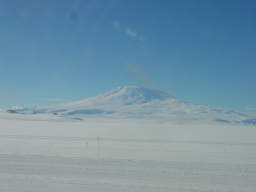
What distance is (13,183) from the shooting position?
703 centimetres

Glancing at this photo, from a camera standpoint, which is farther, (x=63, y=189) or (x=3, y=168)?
(x=3, y=168)

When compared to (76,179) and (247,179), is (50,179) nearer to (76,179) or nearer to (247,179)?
(76,179)

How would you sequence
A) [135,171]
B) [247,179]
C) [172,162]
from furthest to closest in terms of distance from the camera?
Result: [172,162] < [135,171] < [247,179]

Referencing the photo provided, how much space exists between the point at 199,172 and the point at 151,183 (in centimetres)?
196

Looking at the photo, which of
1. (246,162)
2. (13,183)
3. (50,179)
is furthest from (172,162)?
(13,183)

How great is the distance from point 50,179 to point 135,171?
237 centimetres

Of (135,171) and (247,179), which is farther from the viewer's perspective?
(135,171)

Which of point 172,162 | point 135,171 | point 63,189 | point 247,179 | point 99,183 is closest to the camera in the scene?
point 63,189

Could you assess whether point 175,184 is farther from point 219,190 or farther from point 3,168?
point 3,168

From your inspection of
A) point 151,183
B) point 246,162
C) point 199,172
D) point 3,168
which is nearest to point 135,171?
point 151,183

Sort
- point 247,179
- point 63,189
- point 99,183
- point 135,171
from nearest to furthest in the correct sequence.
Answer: point 63,189 → point 99,183 → point 247,179 → point 135,171

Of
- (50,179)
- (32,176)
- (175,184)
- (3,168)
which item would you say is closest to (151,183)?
(175,184)

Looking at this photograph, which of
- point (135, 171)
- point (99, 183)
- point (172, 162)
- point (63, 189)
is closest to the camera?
point (63, 189)

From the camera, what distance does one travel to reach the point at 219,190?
6.73 metres
